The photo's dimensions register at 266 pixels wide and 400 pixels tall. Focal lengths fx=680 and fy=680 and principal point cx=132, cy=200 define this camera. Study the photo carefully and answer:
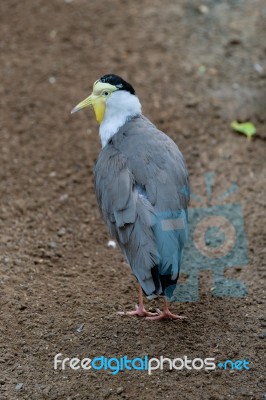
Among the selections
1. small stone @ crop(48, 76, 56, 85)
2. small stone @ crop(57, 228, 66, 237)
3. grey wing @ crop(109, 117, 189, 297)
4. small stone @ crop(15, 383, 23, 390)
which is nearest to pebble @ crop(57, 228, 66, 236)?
small stone @ crop(57, 228, 66, 237)

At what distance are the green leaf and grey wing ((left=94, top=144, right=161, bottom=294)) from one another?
2.11m

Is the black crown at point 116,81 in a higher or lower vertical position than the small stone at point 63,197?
higher

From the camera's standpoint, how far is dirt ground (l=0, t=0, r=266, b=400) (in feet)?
14.1

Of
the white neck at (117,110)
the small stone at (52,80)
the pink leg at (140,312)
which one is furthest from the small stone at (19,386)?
the small stone at (52,80)

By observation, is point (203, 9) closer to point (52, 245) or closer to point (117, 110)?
point (117, 110)

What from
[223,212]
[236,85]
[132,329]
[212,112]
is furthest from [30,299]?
[236,85]

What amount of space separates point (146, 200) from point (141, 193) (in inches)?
3.1

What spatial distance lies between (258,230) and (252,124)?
150cm

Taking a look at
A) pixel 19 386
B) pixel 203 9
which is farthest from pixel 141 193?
pixel 203 9

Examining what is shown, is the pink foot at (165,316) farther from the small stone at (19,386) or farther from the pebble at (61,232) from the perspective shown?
the pebble at (61,232)

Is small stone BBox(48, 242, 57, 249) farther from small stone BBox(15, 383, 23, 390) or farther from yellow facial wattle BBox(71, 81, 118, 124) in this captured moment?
small stone BBox(15, 383, 23, 390)

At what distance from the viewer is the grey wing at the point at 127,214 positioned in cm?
423

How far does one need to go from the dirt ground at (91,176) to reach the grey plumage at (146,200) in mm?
540

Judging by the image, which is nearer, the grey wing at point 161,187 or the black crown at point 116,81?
the grey wing at point 161,187
